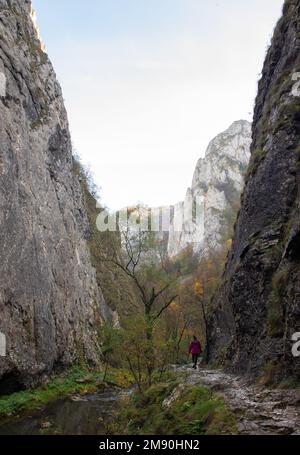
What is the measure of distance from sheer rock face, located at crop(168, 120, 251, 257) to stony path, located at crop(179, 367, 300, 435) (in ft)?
388

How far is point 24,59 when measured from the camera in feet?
115

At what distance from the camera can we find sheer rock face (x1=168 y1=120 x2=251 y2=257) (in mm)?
143250

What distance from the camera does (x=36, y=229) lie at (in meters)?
28.6

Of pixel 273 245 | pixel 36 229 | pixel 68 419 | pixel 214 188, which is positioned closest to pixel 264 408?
pixel 273 245

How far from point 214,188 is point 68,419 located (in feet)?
472

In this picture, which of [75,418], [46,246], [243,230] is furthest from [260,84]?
[75,418]

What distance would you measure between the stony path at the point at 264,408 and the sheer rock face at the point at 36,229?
12.9 meters

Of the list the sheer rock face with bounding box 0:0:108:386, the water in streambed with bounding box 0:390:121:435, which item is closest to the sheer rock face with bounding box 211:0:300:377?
the water in streambed with bounding box 0:390:121:435

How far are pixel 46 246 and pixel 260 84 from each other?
20116 millimetres

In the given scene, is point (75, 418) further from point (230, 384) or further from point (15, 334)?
point (230, 384)

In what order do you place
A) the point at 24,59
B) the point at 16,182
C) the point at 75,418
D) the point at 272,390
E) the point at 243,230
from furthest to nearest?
the point at 24,59 → the point at 16,182 → the point at 243,230 → the point at 75,418 → the point at 272,390

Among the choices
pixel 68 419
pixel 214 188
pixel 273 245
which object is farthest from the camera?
pixel 214 188

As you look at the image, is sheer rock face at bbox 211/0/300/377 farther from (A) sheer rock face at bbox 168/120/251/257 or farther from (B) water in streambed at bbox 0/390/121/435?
(A) sheer rock face at bbox 168/120/251/257

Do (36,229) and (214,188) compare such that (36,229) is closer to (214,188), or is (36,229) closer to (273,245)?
(273,245)
